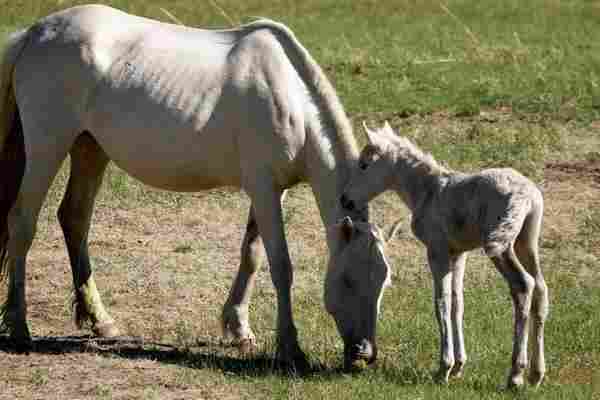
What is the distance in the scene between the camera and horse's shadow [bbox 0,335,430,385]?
741cm

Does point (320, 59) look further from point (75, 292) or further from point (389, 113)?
point (75, 292)

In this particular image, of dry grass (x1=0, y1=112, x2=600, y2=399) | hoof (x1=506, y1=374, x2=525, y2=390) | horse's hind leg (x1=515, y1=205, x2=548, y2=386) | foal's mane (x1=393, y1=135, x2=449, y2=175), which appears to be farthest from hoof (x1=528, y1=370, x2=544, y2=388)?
foal's mane (x1=393, y1=135, x2=449, y2=175)

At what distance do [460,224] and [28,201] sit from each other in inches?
113

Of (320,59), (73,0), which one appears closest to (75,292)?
(320,59)

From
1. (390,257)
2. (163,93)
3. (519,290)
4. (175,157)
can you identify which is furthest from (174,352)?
(390,257)

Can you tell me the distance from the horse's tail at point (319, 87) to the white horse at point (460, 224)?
0.87 feet

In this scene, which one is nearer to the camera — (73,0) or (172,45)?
(172,45)

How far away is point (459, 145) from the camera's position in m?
12.6

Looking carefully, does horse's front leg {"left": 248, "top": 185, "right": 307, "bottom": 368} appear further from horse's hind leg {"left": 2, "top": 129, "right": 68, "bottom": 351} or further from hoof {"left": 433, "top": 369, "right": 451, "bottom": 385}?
horse's hind leg {"left": 2, "top": 129, "right": 68, "bottom": 351}

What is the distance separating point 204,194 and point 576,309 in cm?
385

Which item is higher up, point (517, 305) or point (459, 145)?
point (517, 305)

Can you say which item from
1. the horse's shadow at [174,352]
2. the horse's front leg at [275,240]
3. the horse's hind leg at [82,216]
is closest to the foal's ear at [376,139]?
the horse's front leg at [275,240]

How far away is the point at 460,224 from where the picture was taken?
7000 millimetres

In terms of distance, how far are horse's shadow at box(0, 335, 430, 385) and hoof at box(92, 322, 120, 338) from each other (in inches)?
2.5
